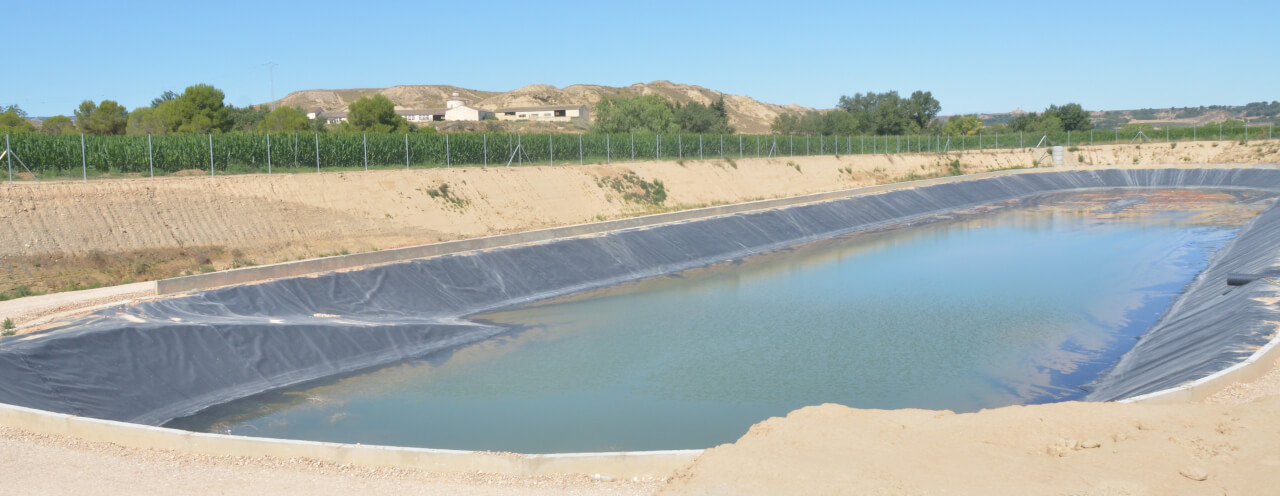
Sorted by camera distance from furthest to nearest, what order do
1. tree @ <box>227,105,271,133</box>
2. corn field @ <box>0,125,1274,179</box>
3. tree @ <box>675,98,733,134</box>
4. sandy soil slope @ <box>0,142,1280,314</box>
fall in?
tree @ <box>675,98,733,134</box>, tree @ <box>227,105,271,133</box>, corn field @ <box>0,125,1274,179</box>, sandy soil slope @ <box>0,142,1280,314</box>

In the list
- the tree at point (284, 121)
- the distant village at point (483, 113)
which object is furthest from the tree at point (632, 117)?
the distant village at point (483, 113)

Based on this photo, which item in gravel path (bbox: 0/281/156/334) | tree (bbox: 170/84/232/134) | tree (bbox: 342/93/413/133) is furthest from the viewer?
tree (bbox: 342/93/413/133)

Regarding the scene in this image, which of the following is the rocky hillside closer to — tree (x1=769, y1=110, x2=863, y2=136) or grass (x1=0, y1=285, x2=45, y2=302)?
tree (x1=769, y1=110, x2=863, y2=136)

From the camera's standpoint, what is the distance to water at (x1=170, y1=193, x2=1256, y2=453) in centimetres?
1731

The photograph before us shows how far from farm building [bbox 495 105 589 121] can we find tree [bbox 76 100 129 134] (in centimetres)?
5945

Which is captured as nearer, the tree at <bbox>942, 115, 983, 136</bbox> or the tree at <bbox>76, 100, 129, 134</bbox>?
the tree at <bbox>76, 100, 129, 134</bbox>

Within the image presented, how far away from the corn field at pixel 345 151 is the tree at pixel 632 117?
14653 mm

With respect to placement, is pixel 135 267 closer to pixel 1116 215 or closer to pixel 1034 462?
pixel 1034 462

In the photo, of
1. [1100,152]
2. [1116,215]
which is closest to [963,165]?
[1100,152]

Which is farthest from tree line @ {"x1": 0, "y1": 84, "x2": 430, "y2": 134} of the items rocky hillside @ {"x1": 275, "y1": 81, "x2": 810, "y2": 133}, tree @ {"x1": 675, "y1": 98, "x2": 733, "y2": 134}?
rocky hillside @ {"x1": 275, "y1": 81, "x2": 810, "y2": 133}

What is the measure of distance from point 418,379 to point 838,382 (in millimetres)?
9089

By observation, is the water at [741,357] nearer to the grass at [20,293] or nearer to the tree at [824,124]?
the grass at [20,293]

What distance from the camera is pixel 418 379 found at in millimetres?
20672

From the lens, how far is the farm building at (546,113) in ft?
407
